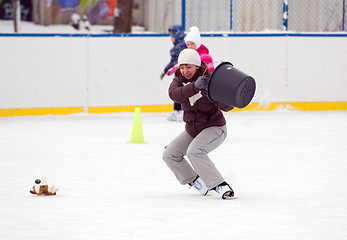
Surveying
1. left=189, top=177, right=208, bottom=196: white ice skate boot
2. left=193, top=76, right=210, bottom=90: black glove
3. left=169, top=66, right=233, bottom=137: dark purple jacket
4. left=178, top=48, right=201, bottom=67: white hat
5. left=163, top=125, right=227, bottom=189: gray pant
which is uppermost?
left=178, top=48, right=201, bottom=67: white hat

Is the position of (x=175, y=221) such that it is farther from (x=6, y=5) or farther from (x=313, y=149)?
(x=6, y=5)

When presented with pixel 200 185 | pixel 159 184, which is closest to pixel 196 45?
pixel 159 184

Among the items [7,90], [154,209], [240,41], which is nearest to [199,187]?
[154,209]

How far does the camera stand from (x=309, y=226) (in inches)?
204

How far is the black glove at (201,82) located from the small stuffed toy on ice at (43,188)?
4.65 ft

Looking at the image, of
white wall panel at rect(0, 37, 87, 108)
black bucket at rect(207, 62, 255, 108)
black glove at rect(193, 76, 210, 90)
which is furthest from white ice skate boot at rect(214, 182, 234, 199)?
white wall panel at rect(0, 37, 87, 108)

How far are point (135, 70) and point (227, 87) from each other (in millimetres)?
7386

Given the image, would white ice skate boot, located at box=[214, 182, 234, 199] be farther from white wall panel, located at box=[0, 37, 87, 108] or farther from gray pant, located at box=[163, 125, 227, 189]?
white wall panel, located at box=[0, 37, 87, 108]

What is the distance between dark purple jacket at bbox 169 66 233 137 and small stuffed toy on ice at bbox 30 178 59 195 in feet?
3.75

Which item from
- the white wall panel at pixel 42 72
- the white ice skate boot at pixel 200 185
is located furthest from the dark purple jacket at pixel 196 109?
the white wall panel at pixel 42 72

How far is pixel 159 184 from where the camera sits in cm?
693

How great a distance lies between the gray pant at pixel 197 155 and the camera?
20.0ft

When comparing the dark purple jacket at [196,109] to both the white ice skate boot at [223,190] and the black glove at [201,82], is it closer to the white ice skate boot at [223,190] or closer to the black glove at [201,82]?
the black glove at [201,82]

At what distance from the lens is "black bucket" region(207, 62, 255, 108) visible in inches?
226
